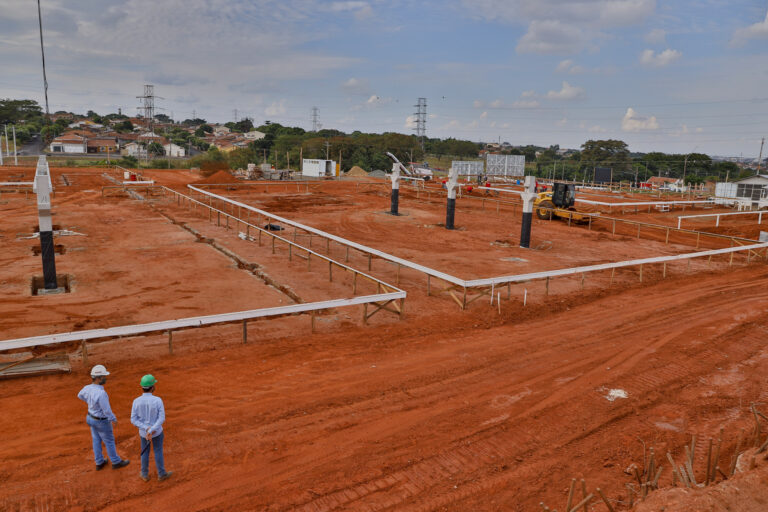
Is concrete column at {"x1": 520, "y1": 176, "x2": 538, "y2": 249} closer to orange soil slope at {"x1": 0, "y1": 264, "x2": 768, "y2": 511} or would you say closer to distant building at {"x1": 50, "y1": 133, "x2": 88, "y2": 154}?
orange soil slope at {"x1": 0, "y1": 264, "x2": 768, "y2": 511}

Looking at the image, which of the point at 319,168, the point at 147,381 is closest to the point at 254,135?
the point at 319,168

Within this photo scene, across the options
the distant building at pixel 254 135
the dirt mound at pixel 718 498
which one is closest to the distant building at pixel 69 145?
the distant building at pixel 254 135

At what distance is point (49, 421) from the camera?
307 inches

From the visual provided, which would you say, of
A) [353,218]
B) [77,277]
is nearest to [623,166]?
[353,218]

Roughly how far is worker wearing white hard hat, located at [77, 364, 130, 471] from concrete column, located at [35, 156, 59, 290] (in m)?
9.69

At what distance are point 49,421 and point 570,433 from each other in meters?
8.00

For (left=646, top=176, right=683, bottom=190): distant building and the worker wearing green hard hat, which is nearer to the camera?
the worker wearing green hard hat

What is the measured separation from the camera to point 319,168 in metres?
62.7

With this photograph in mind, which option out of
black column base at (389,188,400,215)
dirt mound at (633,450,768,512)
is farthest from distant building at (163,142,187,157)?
dirt mound at (633,450,768,512)

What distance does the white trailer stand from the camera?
62500 mm

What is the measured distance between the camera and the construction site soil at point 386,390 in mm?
6465

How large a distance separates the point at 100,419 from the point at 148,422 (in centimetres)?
65

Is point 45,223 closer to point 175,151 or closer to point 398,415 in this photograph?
point 398,415

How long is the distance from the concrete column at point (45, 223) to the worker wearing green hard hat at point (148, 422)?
1028 cm
